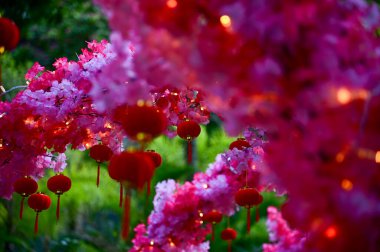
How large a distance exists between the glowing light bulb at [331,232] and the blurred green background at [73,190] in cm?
527

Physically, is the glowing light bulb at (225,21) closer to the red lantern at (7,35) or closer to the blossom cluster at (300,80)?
the blossom cluster at (300,80)

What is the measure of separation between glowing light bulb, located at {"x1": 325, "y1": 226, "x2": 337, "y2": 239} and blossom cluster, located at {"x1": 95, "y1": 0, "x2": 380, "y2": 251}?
2 centimetres

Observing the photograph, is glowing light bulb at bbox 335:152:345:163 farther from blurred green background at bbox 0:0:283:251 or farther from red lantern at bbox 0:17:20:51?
blurred green background at bbox 0:0:283:251

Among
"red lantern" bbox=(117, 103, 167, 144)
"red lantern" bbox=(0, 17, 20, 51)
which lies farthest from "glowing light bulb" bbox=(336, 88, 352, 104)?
"red lantern" bbox=(0, 17, 20, 51)

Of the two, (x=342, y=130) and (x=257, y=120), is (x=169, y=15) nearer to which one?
(x=257, y=120)

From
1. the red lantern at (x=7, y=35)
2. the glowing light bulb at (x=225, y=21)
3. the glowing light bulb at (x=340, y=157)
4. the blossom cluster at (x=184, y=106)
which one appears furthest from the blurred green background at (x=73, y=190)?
the glowing light bulb at (x=340, y=157)

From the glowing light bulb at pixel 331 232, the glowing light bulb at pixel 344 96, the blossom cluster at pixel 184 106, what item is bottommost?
the glowing light bulb at pixel 331 232

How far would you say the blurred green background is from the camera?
7.51 meters

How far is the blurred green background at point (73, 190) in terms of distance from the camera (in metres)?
7.51

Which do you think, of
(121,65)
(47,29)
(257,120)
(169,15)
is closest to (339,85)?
(257,120)

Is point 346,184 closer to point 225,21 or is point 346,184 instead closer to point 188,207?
point 225,21

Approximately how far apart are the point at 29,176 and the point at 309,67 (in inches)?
91.2

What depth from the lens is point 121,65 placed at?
171 centimetres

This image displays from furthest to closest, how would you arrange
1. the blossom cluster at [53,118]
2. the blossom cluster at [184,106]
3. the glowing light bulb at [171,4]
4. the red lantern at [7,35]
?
the blossom cluster at [184,106] → the blossom cluster at [53,118] → the red lantern at [7,35] → the glowing light bulb at [171,4]
